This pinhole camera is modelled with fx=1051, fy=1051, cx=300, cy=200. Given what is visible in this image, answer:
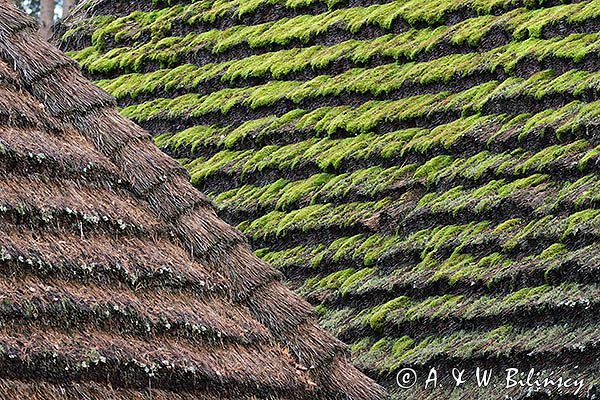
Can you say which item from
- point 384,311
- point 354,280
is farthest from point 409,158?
point 384,311

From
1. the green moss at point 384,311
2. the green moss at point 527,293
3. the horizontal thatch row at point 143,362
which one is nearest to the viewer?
the horizontal thatch row at point 143,362

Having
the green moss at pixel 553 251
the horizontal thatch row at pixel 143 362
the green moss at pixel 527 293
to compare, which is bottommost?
the horizontal thatch row at pixel 143 362

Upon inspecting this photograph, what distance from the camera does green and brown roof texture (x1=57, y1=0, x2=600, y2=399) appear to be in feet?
18.7

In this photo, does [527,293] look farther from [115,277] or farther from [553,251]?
[115,277]

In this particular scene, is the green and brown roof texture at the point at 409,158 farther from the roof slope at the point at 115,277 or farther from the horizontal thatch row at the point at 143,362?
the horizontal thatch row at the point at 143,362

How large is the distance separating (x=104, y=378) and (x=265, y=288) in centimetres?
115

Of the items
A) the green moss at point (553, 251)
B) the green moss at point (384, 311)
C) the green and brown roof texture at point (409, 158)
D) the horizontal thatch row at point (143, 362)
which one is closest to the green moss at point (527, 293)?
the green and brown roof texture at point (409, 158)

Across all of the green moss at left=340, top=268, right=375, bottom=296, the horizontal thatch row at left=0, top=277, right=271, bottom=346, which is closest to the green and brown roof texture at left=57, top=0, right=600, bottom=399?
the green moss at left=340, top=268, right=375, bottom=296

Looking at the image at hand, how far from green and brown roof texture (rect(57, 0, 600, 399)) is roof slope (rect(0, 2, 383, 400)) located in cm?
97

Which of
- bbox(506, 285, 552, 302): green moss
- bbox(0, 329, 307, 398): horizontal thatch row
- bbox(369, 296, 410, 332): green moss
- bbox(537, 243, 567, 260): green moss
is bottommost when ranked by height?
bbox(0, 329, 307, 398): horizontal thatch row

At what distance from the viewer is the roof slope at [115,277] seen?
4.12m

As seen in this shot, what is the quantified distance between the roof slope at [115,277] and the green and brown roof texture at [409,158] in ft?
3.19

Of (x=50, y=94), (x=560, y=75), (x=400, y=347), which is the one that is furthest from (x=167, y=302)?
(x=560, y=75)

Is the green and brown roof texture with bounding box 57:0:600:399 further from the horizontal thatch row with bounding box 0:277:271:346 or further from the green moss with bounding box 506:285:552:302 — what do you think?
the horizontal thatch row with bounding box 0:277:271:346
